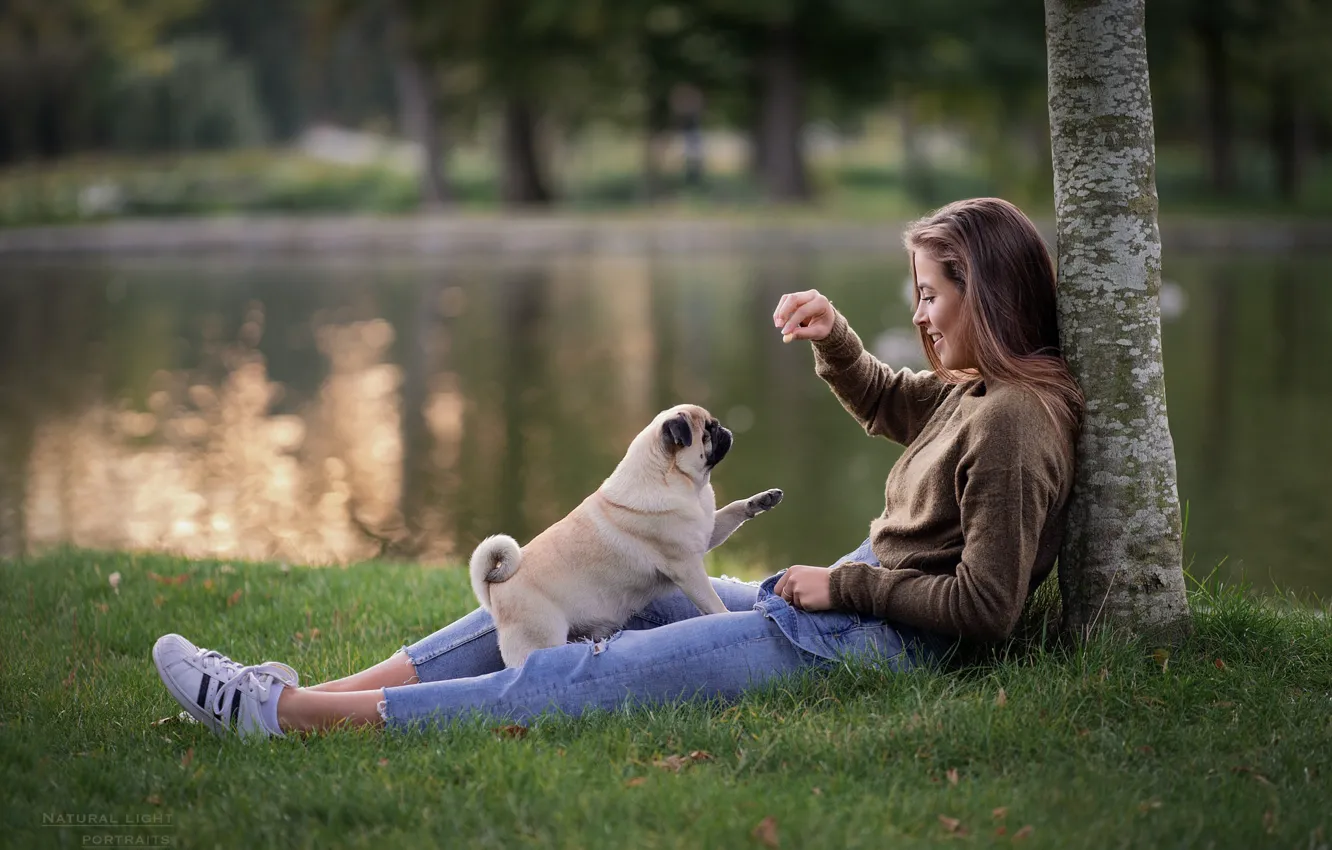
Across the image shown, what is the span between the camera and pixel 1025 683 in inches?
146

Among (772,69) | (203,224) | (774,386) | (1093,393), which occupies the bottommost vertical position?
(774,386)

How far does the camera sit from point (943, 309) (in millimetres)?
3812

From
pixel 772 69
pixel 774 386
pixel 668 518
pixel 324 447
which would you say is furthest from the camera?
pixel 772 69

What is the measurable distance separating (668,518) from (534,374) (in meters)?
10.2

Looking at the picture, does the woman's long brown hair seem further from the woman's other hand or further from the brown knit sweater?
the woman's other hand

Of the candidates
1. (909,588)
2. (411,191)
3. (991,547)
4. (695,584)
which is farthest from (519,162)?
(991,547)

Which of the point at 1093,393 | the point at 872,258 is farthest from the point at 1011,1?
the point at 1093,393

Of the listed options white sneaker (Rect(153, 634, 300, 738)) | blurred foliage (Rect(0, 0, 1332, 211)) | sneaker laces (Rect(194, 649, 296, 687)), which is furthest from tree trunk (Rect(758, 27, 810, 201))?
white sneaker (Rect(153, 634, 300, 738))

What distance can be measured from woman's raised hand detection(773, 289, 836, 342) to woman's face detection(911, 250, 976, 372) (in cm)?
34

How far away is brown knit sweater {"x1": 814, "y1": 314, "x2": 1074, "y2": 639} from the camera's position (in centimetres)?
347

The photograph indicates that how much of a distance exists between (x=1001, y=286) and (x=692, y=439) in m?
1.03

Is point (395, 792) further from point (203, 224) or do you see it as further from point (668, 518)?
point (203, 224)

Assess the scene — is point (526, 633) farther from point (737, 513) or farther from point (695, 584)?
point (737, 513)

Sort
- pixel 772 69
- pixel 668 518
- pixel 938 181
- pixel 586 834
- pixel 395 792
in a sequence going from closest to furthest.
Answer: pixel 586 834 < pixel 395 792 < pixel 668 518 < pixel 772 69 < pixel 938 181
